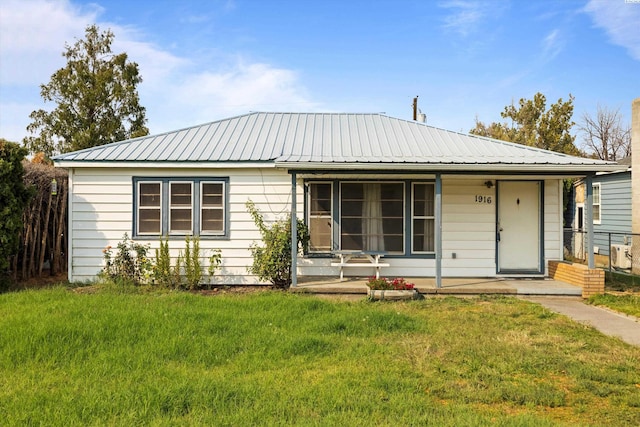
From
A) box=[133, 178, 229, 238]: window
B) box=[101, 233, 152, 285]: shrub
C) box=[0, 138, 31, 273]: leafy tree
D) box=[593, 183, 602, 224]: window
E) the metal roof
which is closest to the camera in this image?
box=[0, 138, 31, 273]: leafy tree

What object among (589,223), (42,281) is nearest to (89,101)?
(42,281)

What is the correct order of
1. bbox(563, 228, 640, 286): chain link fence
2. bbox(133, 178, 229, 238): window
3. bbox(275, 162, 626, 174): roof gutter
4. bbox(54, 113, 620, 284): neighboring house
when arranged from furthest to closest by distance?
bbox(563, 228, 640, 286): chain link fence → bbox(133, 178, 229, 238): window → bbox(54, 113, 620, 284): neighboring house → bbox(275, 162, 626, 174): roof gutter

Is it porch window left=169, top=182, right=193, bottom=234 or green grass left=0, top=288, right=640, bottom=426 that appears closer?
green grass left=0, top=288, right=640, bottom=426

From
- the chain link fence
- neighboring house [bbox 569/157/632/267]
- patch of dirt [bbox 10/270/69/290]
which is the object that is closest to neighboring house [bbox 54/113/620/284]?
patch of dirt [bbox 10/270/69/290]

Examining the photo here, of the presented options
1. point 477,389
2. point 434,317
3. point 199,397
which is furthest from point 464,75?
point 199,397

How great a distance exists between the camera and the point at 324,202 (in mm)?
10672

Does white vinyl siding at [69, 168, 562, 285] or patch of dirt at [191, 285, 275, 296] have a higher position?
white vinyl siding at [69, 168, 562, 285]

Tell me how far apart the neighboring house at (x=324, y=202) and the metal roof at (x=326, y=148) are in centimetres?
5

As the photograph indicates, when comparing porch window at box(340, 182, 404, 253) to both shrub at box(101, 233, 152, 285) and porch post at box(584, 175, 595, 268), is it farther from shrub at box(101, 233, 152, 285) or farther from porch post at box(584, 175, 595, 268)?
shrub at box(101, 233, 152, 285)

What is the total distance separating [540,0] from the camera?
36.2 ft

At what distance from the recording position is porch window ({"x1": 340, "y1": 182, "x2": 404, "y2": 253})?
35.0 ft

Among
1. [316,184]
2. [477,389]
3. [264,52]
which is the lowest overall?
[477,389]

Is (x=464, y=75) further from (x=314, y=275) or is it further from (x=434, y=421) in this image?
(x=434, y=421)

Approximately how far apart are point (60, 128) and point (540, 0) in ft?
82.4
